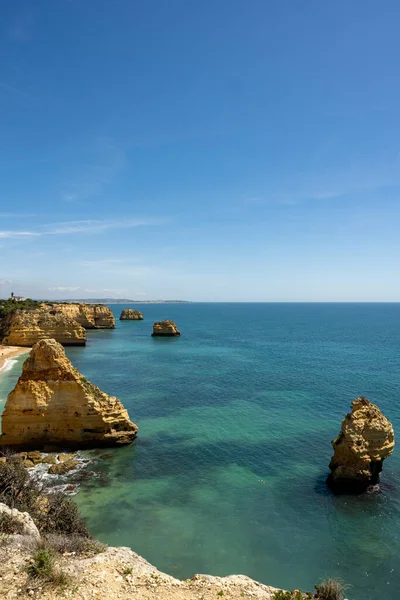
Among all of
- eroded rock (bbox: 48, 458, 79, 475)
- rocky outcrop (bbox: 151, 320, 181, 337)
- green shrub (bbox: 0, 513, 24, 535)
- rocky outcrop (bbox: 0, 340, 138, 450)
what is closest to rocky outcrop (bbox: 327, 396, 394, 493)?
rocky outcrop (bbox: 0, 340, 138, 450)

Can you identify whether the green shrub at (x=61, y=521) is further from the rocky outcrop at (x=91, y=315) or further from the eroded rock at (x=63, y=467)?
the rocky outcrop at (x=91, y=315)

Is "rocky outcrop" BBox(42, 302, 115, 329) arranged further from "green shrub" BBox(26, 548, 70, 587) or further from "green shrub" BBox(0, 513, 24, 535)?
"green shrub" BBox(26, 548, 70, 587)

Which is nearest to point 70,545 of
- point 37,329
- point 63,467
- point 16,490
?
point 16,490

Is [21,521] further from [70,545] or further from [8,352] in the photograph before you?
[8,352]

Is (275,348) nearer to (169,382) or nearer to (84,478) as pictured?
(169,382)

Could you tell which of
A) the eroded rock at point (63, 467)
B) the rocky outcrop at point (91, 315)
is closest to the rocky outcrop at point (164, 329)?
the rocky outcrop at point (91, 315)

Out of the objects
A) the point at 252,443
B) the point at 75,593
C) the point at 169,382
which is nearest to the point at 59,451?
the point at 252,443
